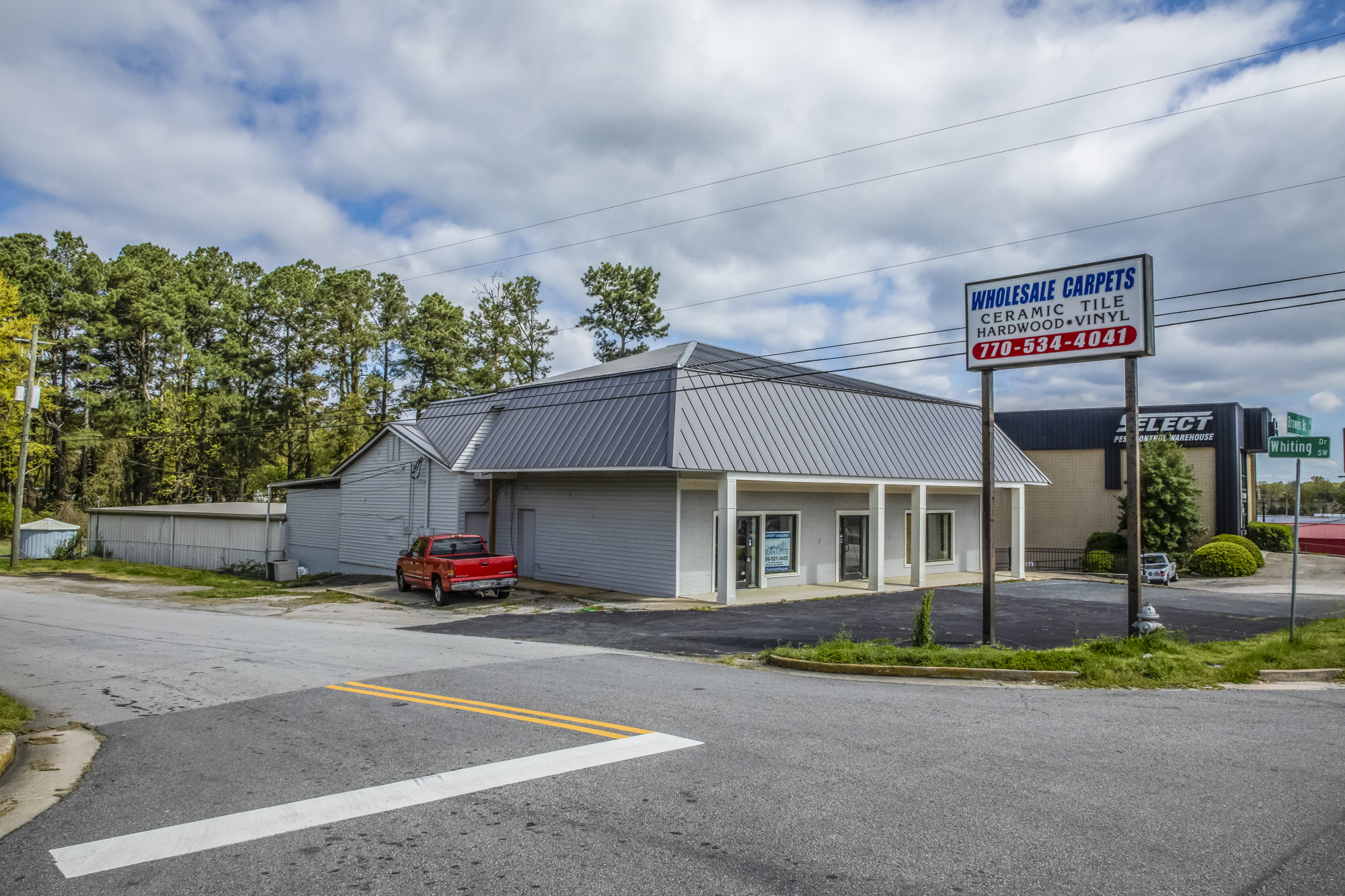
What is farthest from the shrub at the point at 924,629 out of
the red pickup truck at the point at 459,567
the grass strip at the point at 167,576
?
the grass strip at the point at 167,576

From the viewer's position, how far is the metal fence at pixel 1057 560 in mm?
35031

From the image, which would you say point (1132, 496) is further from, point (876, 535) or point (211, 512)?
point (211, 512)

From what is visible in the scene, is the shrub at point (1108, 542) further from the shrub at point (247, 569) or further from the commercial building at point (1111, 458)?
the shrub at point (247, 569)

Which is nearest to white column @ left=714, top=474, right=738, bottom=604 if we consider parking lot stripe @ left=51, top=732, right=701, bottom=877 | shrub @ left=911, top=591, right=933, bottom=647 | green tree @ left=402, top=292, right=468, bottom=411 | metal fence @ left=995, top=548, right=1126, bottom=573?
shrub @ left=911, top=591, right=933, bottom=647

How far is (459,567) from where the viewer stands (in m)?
21.6

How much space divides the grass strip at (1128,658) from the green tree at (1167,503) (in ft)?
72.0

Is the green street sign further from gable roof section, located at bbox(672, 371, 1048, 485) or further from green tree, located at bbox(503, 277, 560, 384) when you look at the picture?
green tree, located at bbox(503, 277, 560, 384)

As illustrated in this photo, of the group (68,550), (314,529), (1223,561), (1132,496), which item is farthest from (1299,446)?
(68,550)

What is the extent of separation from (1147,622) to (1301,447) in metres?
3.88

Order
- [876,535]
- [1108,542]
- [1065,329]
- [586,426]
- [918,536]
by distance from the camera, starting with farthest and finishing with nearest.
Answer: [1108,542], [918,536], [876,535], [586,426], [1065,329]

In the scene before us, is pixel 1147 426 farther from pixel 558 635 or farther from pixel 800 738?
pixel 800 738

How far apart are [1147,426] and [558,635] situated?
32.5m

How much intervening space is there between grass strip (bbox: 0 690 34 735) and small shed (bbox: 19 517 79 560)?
36789 millimetres

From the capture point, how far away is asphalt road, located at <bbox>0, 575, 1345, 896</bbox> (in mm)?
4855
